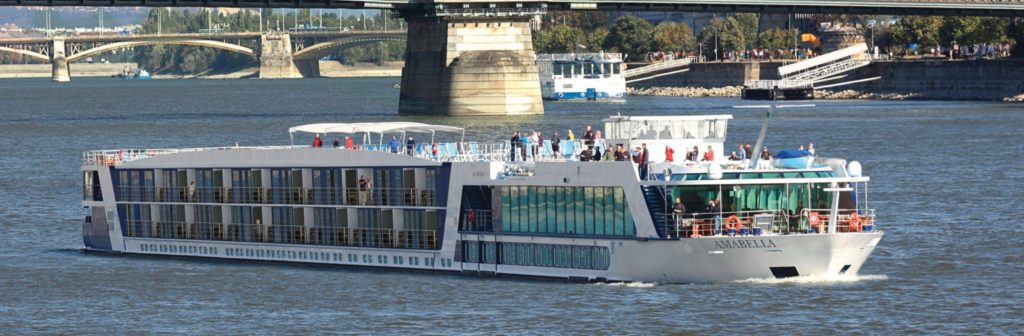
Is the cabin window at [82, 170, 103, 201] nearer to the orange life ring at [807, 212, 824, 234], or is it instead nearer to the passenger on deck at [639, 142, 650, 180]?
the passenger on deck at [639, 142, 650, 180]

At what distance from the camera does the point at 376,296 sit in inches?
1831

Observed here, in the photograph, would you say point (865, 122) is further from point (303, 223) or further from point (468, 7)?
point (303, 223)

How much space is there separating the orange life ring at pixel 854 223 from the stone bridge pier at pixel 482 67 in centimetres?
8743

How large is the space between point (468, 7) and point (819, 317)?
92.2m

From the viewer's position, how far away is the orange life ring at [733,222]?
147ft

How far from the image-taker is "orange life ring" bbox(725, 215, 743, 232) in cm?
4472

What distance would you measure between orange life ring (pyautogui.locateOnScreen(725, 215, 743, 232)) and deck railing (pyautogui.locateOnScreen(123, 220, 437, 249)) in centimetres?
775

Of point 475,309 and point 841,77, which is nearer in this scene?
point 475,309

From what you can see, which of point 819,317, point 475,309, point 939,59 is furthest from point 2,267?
point 939,59

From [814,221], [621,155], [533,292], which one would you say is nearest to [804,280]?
[814,221]

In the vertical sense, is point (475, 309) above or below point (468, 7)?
below

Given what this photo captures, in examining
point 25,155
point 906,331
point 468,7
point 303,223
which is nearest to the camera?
point 906,331

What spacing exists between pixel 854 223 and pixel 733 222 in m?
2.55

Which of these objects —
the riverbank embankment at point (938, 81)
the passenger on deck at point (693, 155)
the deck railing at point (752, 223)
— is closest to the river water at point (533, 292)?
the deck railing at point (752, 223)
